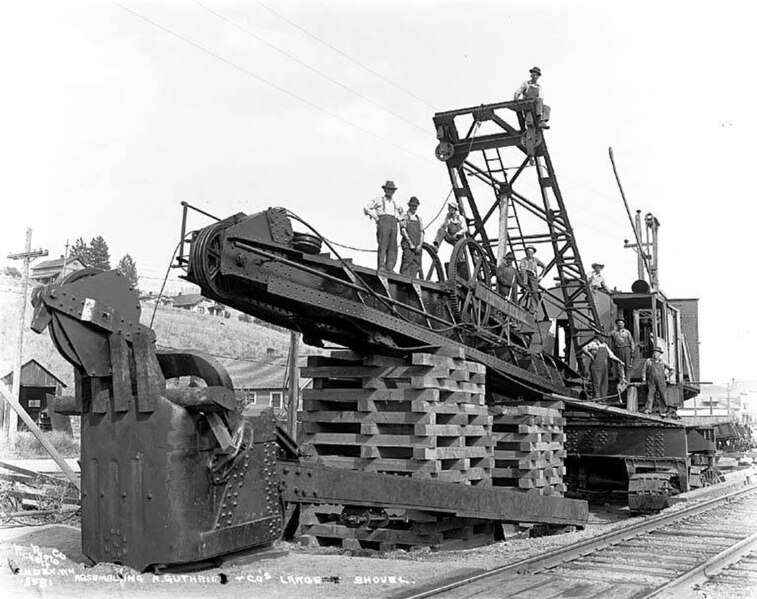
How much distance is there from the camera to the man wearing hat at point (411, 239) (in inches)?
414

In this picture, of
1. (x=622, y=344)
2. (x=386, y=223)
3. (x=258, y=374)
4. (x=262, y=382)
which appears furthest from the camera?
(x=258, y=374)

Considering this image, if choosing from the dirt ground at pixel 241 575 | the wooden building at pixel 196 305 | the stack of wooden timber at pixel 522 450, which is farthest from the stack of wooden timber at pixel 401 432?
the wooden building at pixel 196 305

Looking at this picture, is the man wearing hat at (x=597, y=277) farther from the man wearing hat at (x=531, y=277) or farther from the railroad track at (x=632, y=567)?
the railroad track at (x=632, y=567)

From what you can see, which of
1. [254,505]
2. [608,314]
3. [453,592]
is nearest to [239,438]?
[254,505]

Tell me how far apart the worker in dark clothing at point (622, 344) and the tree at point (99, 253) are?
72.2 metres

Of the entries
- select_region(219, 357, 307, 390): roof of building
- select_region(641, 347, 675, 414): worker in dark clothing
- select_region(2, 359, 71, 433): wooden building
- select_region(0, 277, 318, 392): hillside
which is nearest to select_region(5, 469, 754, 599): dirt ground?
select_region(641, 347, 675, 414): worker in dark clothing

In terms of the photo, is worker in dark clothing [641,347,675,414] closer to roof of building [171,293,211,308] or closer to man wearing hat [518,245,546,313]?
man wearing hat [518,245,546,313]

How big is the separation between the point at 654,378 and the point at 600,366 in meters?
1.92

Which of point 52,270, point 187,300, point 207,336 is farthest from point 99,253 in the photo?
point 52,270

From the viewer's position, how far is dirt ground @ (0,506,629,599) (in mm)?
5758

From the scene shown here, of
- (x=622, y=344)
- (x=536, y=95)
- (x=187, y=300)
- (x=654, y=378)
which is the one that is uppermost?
(x=187, y=300)

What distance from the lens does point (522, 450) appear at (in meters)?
11.0

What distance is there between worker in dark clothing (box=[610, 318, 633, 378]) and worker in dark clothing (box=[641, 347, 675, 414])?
40cm

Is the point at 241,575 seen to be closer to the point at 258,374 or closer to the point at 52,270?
the point at 258,374
